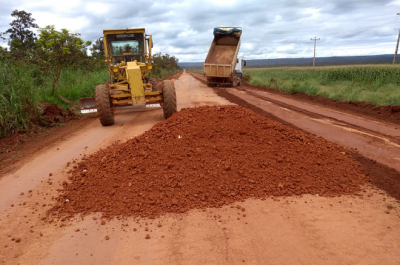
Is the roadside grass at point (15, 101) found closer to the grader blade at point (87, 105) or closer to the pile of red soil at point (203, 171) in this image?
the grader blade at point (87, 105)

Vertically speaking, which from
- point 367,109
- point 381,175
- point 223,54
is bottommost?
point 367,109

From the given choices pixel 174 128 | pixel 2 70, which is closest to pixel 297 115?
pixel 174 128

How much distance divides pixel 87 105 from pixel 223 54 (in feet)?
43.2

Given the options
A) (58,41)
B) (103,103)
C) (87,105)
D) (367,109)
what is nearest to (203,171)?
(103,103)

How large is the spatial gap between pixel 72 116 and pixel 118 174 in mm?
7064

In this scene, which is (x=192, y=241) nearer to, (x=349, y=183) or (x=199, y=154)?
(x=199, y=154)

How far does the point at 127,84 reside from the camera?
9766 mm

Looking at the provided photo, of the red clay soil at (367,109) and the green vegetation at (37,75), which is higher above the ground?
the green vegetation at (37,75)

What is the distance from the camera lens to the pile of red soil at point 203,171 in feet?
13.2

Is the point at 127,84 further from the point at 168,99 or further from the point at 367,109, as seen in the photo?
the point at 367,109

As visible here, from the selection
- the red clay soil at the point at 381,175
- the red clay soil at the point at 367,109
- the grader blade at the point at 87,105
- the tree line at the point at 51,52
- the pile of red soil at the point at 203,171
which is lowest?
the red clay soil at the point at 367,109

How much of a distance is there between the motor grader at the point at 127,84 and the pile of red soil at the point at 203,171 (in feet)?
9.59

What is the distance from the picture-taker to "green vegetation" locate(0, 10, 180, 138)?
770 cm

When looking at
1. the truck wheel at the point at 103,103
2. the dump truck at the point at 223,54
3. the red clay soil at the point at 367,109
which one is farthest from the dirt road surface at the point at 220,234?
the dump truck at the point at 223,54
